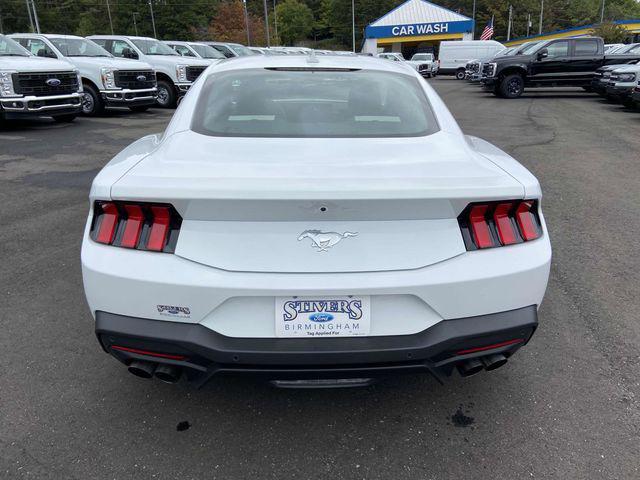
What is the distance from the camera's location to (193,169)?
6.95ft

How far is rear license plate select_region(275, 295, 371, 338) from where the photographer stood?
2031 millimetres


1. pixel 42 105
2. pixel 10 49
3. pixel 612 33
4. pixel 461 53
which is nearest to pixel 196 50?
pixel 10 49

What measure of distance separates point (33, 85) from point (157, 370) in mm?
11029

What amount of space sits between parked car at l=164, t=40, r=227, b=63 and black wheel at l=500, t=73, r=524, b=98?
11.0 metres

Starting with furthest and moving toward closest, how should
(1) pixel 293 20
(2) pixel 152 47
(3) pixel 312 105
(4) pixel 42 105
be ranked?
(1) pixel 293 20 → (2) pixel 152 47 → (4) pixel 42 105 → (3) pixel 312 105

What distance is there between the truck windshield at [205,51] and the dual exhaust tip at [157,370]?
17.7 meters

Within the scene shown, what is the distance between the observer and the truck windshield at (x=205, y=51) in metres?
18.2

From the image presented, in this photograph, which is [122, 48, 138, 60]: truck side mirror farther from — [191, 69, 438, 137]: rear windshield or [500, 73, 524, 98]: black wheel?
[191, 69, 438, 137]: rear windshield

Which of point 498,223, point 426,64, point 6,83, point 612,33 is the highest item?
point 612,33

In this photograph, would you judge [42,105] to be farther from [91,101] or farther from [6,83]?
[91,101]

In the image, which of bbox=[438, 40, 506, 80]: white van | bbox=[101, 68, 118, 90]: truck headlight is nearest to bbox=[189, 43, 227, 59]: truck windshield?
bbox=[101, 68, 118, 90]: truck headlight

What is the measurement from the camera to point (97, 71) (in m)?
13.4

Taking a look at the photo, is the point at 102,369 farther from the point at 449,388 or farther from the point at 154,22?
the point at 154,22

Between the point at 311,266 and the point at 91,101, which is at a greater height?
the point at 311,266
